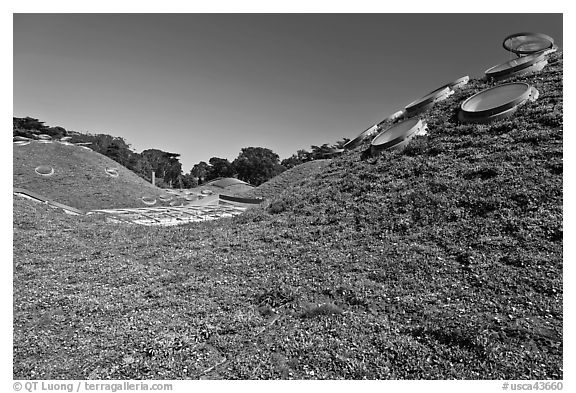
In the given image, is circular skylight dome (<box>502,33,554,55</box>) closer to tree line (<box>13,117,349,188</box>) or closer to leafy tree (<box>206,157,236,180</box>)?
tree line (<box>13,117,349,188</box>)

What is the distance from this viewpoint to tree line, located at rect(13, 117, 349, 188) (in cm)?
8222

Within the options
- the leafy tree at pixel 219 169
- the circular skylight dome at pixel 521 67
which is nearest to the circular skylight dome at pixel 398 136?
the circular skylight dome at pixel 521 67

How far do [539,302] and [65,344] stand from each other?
386 inches

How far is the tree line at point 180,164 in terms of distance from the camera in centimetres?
8222

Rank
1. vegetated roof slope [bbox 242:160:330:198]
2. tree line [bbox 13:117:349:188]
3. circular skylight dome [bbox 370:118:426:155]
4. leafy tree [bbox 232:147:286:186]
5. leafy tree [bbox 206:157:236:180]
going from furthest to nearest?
1. leafy tree [bbox 206:157:236:180]
2. leafy tree [bbox 232:147:286:186]
3. tree line [bbox 13:117:349:188]
4. vegetated roof slope [bbox 242:160:330:198]
5. circular skylight dome [bbox 370:118:426:155]

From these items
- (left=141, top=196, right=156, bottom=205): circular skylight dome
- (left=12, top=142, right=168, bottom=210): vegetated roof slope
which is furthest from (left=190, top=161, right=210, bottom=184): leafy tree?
(left=141, top=196, right=156, bottom=205): circular skylight dome

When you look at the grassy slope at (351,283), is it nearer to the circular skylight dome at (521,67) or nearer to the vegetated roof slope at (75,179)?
the circular skylight dome at (521,67)

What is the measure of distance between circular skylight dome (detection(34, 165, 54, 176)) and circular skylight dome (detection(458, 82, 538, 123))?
162 ft

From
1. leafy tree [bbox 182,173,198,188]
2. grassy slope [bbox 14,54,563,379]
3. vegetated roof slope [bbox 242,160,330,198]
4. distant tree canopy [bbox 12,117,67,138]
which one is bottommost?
grassy slope [bbox 14,54,563,379]

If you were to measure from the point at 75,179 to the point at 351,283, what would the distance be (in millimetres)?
46098

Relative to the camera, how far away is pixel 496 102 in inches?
628

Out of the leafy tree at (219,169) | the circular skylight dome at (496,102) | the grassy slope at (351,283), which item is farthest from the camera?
the leafy tree at (219,169)

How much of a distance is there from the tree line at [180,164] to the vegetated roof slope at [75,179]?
1172 inches

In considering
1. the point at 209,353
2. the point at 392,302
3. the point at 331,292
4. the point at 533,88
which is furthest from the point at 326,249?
the point at 533,88
